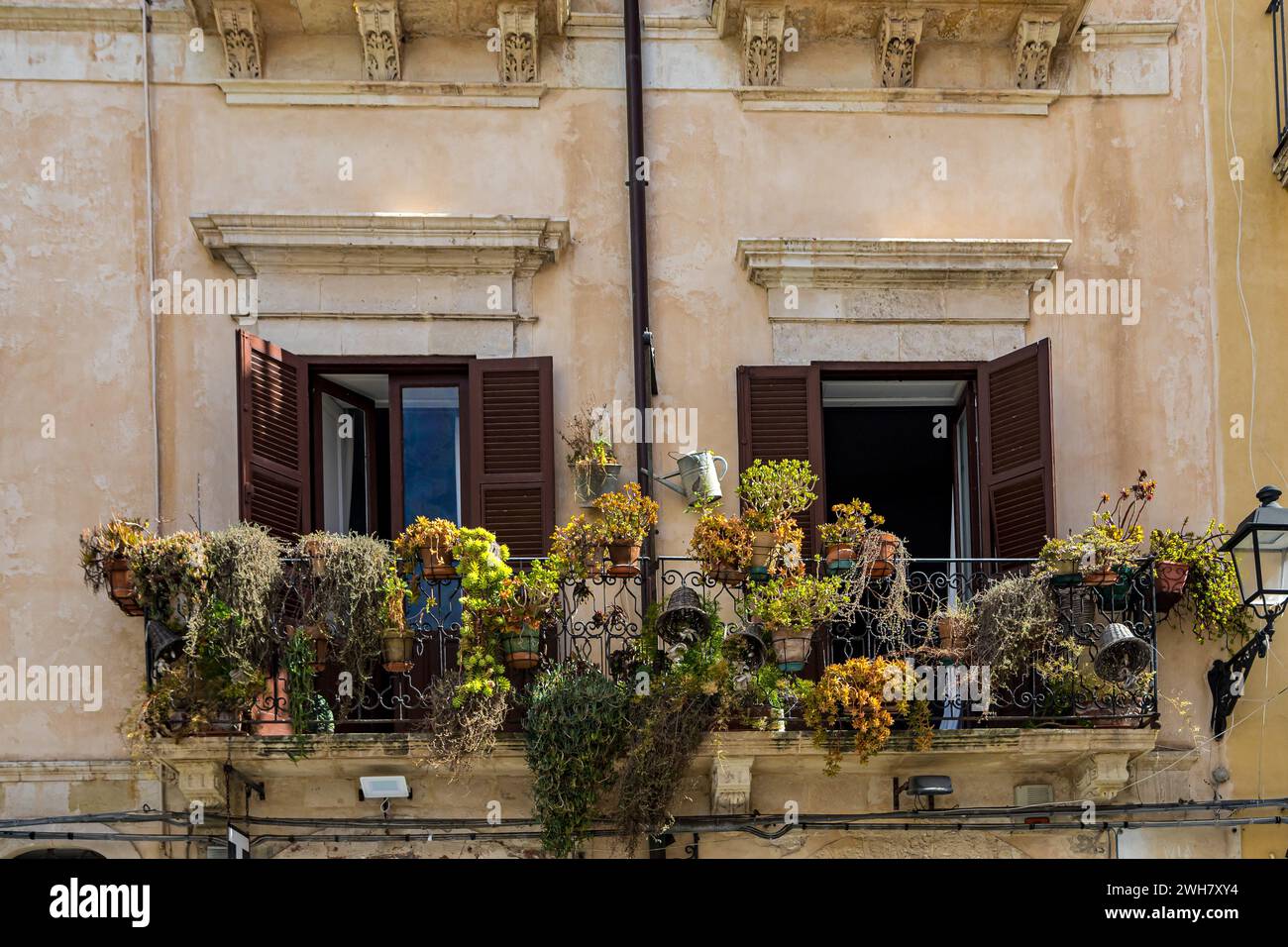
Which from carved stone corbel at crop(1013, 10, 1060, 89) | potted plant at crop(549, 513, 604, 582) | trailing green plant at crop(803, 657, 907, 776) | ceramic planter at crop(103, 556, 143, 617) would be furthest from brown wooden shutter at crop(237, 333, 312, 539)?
carved stone corbel at crop(1013, 10, 1060, 89)

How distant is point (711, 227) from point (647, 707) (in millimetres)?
3199

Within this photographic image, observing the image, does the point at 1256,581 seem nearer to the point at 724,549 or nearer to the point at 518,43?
the point at 724,549

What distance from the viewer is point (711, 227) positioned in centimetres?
1388

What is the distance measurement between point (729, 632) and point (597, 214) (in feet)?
9.42

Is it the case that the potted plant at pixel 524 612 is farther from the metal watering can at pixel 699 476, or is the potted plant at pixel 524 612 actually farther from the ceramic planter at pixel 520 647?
the metal watering can at pixel 699 476

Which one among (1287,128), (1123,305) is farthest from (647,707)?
(1287,128)

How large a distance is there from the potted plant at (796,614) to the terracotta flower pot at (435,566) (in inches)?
65.5

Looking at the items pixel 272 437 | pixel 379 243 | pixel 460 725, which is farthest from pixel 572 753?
pixel 379 243

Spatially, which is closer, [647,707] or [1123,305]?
[647,707]

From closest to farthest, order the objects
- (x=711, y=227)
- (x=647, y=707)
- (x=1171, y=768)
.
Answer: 1. (x=647, y=707)
2. (x=1171, y=768)
3. (x=711, y=227)

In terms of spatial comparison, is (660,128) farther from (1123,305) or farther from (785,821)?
(785,821)

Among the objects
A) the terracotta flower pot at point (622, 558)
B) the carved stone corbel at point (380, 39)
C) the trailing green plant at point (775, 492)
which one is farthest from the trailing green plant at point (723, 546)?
the carved stone corbel at point (380, 39)

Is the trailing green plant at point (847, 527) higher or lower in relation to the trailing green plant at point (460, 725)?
higher

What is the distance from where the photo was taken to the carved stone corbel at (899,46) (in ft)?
45.9
